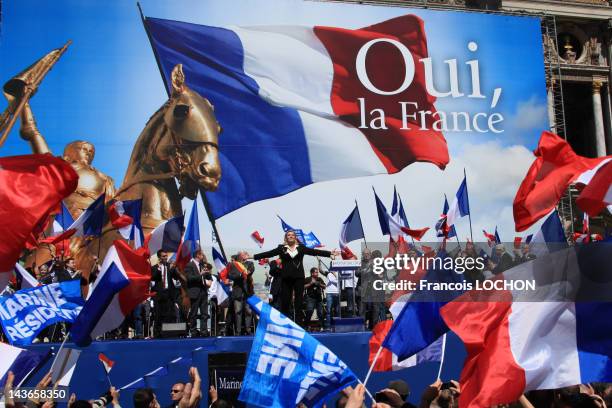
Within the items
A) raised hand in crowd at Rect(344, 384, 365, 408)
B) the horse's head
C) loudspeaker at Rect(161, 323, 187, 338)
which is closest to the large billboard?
the horse's head

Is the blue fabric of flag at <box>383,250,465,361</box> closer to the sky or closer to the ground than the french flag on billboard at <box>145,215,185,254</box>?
closer to the ground

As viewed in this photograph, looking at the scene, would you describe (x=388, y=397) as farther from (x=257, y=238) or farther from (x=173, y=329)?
(x=257, y=238)

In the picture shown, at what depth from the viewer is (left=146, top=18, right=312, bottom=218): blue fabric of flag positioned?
63.7ft

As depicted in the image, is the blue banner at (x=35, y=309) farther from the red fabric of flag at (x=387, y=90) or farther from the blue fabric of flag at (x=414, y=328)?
the red fabric of flag at (x=387, y=90)

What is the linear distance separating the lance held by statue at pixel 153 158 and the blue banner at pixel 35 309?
1048 cm

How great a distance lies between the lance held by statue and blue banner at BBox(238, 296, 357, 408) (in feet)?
44.2

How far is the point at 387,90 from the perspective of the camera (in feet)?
67.6

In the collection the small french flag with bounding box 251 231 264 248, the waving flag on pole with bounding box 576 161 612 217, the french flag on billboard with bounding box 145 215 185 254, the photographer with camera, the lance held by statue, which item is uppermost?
the lance held by statue

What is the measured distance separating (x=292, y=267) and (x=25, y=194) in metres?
5.59

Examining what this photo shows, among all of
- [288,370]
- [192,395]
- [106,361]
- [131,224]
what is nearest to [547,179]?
[288,370]

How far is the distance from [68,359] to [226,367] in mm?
3228

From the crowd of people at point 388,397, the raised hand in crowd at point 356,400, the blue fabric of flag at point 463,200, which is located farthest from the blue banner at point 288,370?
the blue fabric of flag at point 463,200

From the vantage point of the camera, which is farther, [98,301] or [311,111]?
[311,111]

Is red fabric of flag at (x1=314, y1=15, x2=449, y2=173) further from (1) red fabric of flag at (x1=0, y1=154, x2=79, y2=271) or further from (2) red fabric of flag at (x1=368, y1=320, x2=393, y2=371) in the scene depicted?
(1) red fabric of flag at (x1=0, y1=154, x2=79, y2=271)
